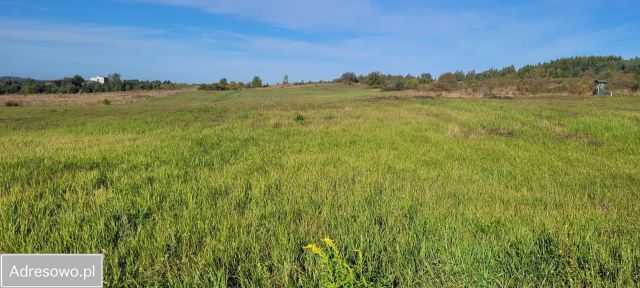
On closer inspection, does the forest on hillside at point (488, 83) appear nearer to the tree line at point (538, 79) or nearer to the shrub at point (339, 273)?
the tree line at point (538, 79)

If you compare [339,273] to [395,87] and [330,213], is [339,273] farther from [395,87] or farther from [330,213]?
[395,87]

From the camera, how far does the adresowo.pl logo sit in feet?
8.90

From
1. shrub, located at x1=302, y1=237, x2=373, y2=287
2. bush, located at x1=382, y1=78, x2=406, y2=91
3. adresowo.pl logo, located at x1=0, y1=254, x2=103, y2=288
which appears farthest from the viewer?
bush, located at x1=382, y1=78, x2=406, y2=91

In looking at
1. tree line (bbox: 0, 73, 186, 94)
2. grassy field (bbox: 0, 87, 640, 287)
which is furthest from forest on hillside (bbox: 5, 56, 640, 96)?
grassy field (bbox: 0, 87, 640, 287)

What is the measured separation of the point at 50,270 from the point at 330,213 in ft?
8.23

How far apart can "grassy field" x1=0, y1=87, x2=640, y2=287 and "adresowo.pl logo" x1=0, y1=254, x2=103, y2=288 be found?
138 mm

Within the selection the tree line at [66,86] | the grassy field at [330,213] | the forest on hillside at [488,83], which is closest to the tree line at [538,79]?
the forest on hillside at [488,83]

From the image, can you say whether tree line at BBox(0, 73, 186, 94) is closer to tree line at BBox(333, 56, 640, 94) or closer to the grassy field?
tree line at BBox(333, 56, 640, 94)

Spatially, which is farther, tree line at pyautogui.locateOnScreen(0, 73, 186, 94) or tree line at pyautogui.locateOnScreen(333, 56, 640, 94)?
tree line at pyautogui.locateOnScreen(0, 73, 186, 94)

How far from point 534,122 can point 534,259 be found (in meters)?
12.5

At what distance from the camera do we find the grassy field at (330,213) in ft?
9.68

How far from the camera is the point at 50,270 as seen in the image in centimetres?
280

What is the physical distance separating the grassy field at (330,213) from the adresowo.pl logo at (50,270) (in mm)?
138

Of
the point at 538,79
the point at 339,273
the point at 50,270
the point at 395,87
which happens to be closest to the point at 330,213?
the point at 339,273
